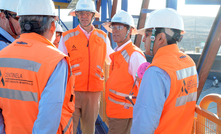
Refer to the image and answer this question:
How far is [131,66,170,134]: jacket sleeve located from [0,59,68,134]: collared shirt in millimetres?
580

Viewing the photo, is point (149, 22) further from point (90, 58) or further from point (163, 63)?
point (90, 58)

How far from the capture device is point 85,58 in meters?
3.14

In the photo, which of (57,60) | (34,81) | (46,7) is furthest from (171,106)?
(46,7)

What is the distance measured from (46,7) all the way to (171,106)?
1213mm

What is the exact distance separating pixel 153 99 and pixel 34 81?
0.84m

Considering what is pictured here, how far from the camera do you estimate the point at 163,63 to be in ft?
4.77

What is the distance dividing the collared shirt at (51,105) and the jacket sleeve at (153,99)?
1.90ft

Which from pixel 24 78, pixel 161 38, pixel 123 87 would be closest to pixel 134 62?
pixel 123 87

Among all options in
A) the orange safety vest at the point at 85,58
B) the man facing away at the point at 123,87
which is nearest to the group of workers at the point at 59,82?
the man facing away at the point at 123,87

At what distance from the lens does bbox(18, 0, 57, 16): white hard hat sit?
61.4 inches

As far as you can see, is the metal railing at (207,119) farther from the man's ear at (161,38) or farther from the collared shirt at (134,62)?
the collared shirt at (134,62)

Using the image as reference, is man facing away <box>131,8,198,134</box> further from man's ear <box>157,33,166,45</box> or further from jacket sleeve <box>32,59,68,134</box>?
jacket sleeve <box>32,59,68,134</box>

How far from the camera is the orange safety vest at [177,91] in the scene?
145 centimetres

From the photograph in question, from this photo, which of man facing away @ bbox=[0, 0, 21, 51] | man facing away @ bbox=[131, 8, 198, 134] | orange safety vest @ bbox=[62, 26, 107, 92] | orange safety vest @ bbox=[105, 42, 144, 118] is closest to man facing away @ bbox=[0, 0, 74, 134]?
man facing away @ bbox=[131, 8, 198, 134]
